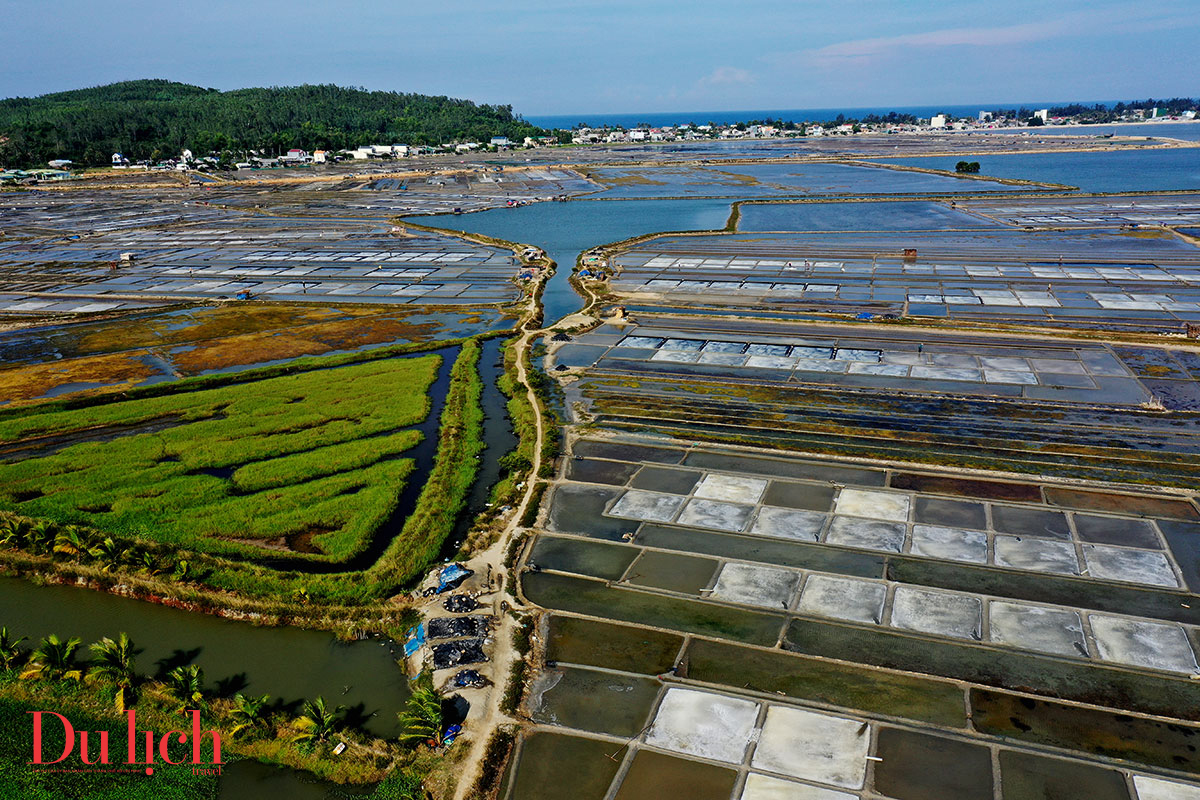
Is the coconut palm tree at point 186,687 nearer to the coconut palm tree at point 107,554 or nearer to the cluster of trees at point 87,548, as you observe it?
the cluster of trees at point 87,548

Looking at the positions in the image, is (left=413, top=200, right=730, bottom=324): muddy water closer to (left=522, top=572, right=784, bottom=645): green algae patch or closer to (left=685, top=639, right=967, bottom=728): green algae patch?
(left=522, top=572, right=784, bottom=645): green algae patch

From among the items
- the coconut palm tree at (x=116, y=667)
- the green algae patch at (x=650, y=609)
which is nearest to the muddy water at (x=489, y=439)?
the green algae patch at (x=650, y=609)

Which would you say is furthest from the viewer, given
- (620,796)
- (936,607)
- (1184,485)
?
(1184,485)

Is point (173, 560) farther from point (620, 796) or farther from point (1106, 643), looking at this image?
point (1106, 643)

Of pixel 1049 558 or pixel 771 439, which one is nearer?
pixel 1049 558

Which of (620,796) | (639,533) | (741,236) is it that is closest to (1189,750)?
(620,796)

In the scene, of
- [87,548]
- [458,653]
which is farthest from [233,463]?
[458,653]

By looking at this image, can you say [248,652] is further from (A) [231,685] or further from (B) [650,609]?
(B) [650,609]
